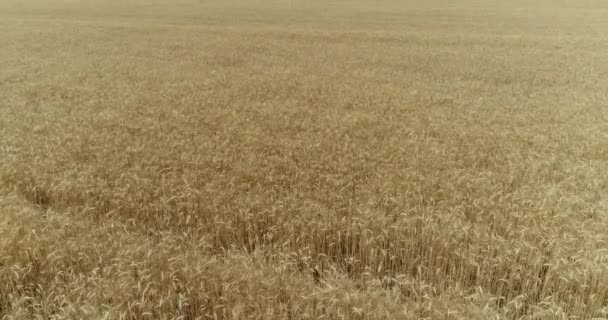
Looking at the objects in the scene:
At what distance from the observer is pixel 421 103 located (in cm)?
1199

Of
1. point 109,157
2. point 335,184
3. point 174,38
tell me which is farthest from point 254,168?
point 174,38

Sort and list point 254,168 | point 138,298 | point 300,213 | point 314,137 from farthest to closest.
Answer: point 314,137
point 254,168
point 300,213
point 138,298

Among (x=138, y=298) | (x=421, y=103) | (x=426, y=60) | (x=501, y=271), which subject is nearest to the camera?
(x=138, y=298)

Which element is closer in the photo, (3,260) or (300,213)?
(3,260)

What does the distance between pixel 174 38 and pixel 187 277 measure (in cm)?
2652

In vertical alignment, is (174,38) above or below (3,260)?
above

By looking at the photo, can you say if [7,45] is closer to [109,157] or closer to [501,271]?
[109,157]

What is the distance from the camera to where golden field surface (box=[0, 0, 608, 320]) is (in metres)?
3.95

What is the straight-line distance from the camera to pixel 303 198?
5.99 m

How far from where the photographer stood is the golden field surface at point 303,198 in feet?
13.0

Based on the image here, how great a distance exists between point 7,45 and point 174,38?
9.66 metres

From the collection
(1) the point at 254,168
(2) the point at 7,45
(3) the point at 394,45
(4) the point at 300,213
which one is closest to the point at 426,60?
(3) the point at 394,45

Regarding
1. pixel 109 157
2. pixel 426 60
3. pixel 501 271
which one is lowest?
pixel 501 271

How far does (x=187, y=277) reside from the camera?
13.4 ft
